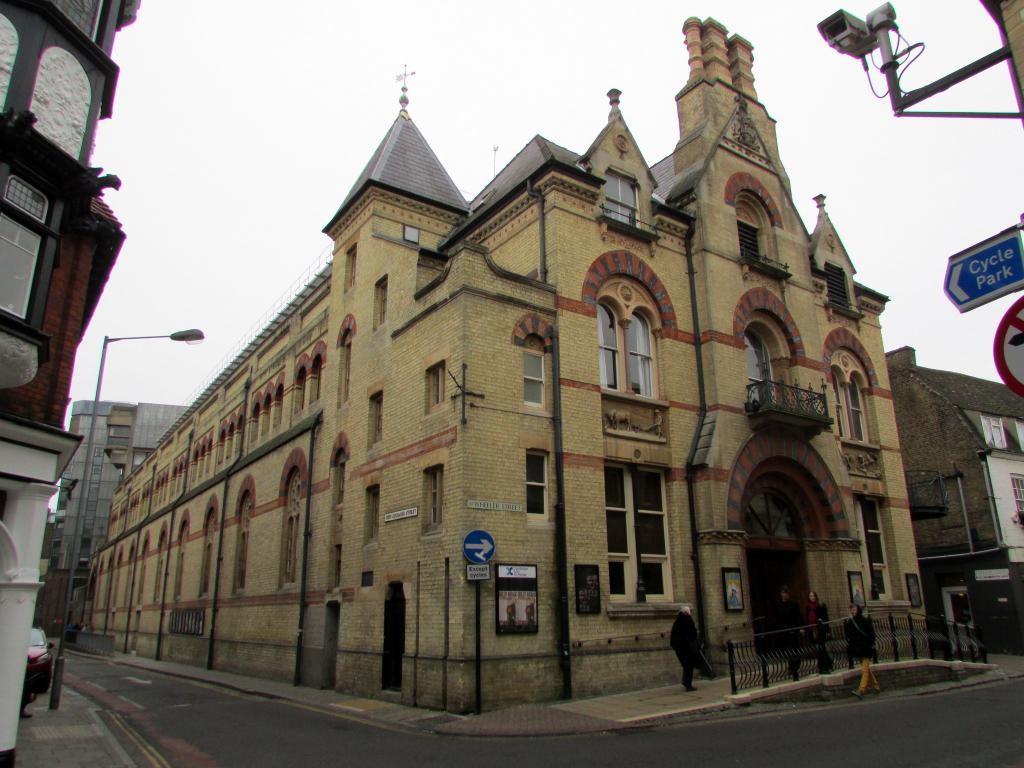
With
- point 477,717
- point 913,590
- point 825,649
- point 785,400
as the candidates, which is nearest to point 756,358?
point 785,400

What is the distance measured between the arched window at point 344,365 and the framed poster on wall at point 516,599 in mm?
9547

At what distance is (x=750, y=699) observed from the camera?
13.1m

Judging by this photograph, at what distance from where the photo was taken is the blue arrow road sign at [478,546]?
14016mm

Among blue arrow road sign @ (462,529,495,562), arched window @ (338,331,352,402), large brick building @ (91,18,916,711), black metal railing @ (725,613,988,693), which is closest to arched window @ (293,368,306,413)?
large brick building @ (91,18,916,711)

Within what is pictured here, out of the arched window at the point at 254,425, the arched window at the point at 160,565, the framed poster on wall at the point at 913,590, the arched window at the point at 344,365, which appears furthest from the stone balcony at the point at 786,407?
the arched window at the point at 160,565

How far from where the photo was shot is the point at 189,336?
1789 centimetres

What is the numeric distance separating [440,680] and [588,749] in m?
4.80

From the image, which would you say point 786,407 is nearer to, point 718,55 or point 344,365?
point 718,55

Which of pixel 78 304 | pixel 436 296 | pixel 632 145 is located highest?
pixel 632 145

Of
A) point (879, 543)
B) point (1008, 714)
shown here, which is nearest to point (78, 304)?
point (1008, 714)

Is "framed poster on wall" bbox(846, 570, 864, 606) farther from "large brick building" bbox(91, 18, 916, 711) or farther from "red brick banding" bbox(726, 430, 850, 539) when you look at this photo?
"red brick banding" bbox(726, 430, 850, 539)

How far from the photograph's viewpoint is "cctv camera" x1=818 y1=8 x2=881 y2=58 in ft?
24.3

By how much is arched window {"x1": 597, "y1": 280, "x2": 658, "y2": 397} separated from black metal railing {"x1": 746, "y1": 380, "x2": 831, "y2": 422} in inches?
110

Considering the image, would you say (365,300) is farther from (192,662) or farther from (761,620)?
(192,662)
